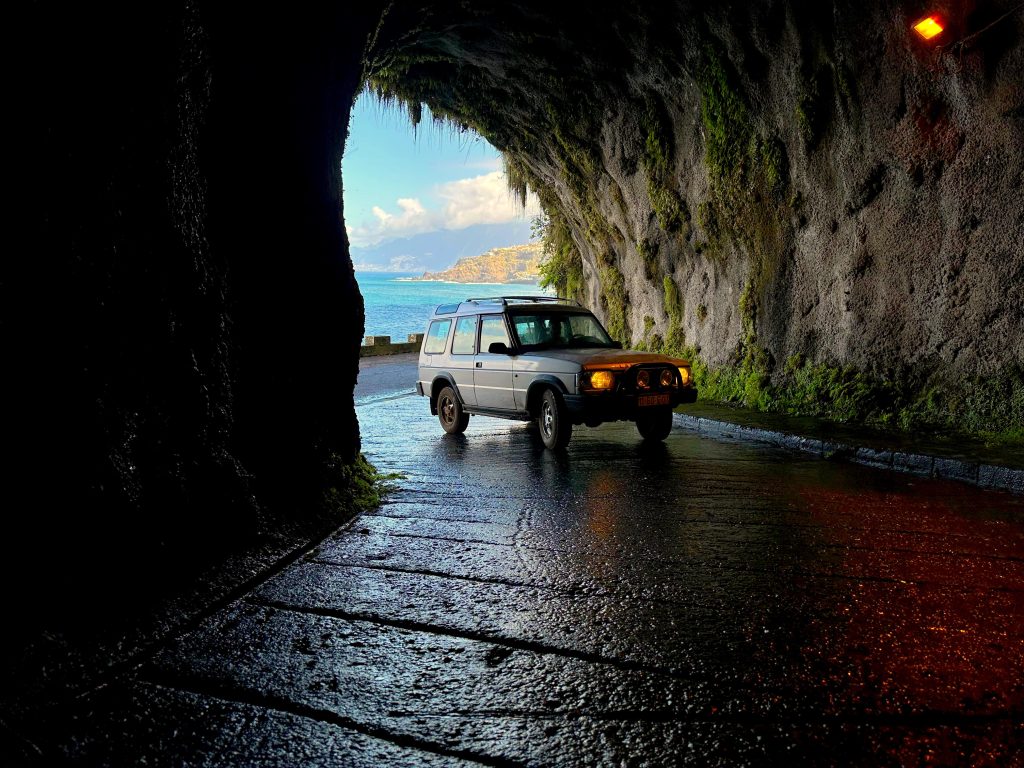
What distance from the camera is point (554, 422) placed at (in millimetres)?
10852

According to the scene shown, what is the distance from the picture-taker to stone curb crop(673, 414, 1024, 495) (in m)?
8.32

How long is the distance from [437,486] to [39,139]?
5.38 m

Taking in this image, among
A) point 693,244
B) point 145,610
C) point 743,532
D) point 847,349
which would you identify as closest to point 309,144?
point 145,610

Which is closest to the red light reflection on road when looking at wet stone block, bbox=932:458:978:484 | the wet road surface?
the wet road surface

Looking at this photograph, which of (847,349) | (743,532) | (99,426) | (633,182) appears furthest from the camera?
(633,182)

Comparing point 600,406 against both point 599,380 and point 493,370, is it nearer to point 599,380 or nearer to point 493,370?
point 599,380

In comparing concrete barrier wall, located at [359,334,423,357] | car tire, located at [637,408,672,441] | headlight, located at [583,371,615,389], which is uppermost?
concrete barrier wall, located at [359,334,423,357]

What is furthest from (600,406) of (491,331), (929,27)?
(929,27)

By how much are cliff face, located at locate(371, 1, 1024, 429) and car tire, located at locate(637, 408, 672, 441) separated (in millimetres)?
3300

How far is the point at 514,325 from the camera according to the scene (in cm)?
1202

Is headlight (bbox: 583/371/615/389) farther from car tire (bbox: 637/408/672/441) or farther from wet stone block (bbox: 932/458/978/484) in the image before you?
wet stone block (bbox: 932/458/978/484)

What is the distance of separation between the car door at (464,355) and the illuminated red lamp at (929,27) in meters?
7.15

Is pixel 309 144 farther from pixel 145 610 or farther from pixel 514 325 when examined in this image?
pixel 514 325

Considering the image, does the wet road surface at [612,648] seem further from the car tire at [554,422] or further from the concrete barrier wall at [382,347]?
the concrete barrier wall at [382,347]
